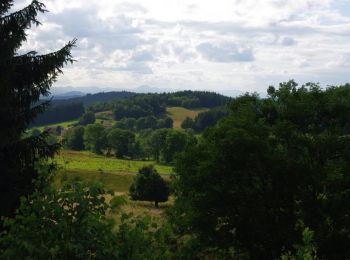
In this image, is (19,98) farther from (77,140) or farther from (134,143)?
(77,140)

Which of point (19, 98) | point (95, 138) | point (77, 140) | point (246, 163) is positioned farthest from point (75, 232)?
point (77, 140)

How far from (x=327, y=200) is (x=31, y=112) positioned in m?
15.3

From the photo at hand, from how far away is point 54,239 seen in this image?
625 centimetres

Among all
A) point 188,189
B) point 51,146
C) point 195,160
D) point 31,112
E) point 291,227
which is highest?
point 31,112

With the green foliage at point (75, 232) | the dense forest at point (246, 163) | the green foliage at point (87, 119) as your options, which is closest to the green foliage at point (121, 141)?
the green foliage at point (87, 119)

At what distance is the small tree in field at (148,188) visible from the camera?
57281mm

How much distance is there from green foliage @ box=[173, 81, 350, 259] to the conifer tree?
1081cm

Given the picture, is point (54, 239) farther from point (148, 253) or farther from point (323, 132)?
point (323, 132)

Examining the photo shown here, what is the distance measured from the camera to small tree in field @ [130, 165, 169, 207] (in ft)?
188

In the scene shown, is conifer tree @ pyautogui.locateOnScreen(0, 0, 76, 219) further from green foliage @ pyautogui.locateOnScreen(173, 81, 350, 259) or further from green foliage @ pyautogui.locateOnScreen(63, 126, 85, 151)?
green foliage @ pyautogui.locateOnScreen(63, 126, 85, 151)

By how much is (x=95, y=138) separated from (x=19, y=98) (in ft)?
385

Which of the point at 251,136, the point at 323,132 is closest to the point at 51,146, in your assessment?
the point at 251,136

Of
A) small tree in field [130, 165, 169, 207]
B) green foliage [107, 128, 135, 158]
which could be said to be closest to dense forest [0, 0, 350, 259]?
small tree in field [130, 165, 169, 207]

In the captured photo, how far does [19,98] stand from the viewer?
49.3 ft
